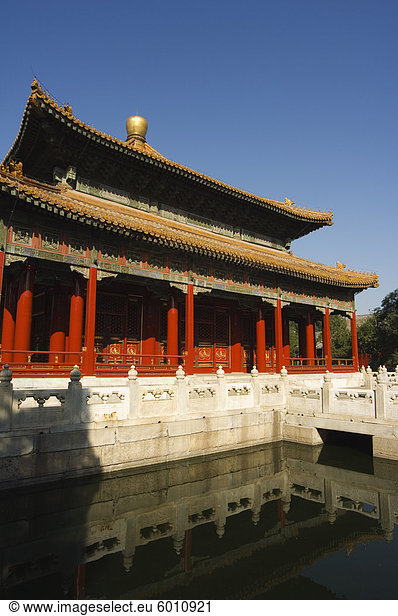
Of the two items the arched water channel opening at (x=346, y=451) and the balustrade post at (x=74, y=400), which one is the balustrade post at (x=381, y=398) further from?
the balustrade post at (x=74, y=400)

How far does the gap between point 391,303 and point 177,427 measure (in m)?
29.8

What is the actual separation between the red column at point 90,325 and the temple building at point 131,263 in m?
0.03

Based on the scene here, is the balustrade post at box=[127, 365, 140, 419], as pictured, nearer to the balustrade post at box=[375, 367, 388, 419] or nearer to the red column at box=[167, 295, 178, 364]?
the red column at box=[167, 295, 178, 364]

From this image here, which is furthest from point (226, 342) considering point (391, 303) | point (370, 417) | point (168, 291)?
point (391, 303)

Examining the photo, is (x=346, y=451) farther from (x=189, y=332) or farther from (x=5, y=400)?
(x=5, y=400)

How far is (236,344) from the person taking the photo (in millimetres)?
17375

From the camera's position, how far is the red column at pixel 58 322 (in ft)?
41.8

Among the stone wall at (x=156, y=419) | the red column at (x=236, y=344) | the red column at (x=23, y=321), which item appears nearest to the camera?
the stone wall at (x=156, y=419)

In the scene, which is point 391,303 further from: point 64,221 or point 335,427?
point 64,221

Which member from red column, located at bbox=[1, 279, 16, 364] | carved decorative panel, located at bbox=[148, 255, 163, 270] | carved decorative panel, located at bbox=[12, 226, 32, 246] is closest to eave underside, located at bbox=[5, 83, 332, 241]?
carved decorative panel, located at bbox=[148, 255, 163, 270]

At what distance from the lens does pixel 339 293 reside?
20.0m

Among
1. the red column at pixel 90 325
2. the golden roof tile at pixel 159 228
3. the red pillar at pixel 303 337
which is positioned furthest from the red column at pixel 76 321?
the red pillar at pixel 303 337

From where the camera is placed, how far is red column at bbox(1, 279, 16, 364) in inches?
430

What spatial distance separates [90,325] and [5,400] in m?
4.11
